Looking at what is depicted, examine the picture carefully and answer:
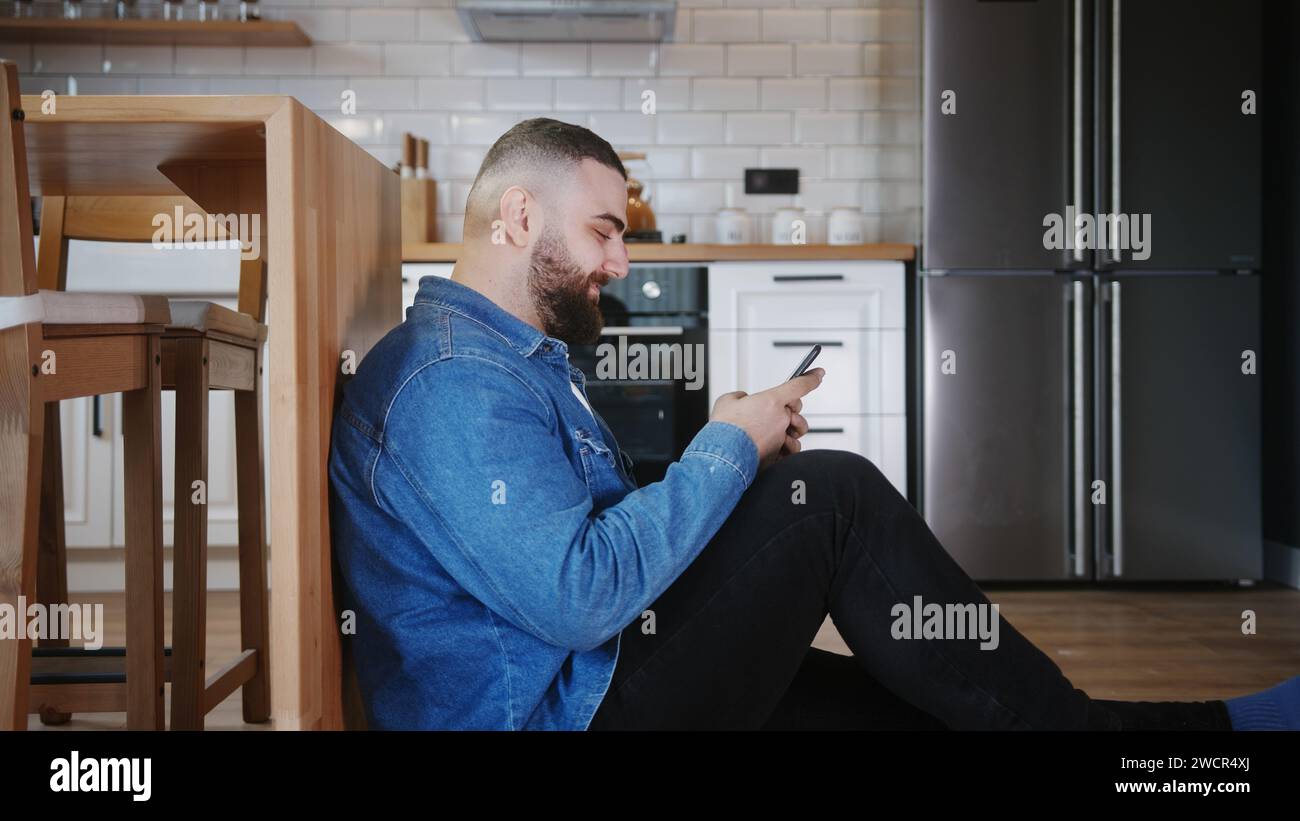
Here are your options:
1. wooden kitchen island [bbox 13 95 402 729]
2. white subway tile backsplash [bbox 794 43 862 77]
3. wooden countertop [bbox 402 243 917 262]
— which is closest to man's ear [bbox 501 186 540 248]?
wooden kitchen island [bbox 13 95 402 729]

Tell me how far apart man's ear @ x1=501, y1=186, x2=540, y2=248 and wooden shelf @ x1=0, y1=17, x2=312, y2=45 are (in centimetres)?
247

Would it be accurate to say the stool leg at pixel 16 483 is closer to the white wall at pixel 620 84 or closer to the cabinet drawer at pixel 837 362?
the cabinet drawer at pixel 837 362

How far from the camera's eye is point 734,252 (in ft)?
9.73

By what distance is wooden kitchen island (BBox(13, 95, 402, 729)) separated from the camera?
998 mm

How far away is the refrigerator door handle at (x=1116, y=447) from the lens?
2904mm

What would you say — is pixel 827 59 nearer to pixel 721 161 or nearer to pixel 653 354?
pixel 721 161

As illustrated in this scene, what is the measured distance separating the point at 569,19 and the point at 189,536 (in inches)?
85.2

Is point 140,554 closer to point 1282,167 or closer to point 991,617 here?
point 991,617

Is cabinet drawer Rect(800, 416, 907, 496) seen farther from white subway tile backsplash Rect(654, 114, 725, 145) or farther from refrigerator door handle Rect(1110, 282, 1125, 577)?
white subway tile backsplash Rect(654, 114, 725, 145)

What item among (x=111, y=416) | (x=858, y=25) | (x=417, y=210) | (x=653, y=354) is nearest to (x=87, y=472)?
(x=111, y=416)

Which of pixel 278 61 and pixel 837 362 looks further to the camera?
pixel 278 61

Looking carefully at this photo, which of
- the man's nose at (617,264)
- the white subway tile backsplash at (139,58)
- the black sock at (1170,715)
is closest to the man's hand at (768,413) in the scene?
the man's nose at (617,264)

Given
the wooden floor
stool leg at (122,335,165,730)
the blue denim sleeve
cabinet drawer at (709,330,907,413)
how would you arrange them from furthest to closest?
cabinet drawer at (709,330,907,413) < the wooden floor < stool leg at (122,335,165,730) < the blue denim sleeve

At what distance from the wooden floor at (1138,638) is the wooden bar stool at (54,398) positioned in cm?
38
